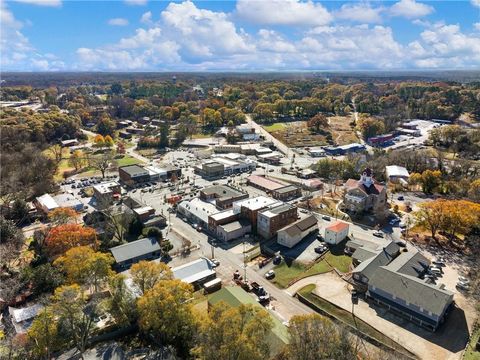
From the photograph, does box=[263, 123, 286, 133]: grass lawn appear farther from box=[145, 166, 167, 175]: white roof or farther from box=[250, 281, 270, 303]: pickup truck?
box=[250, 281, 270, 303]: pickup truck

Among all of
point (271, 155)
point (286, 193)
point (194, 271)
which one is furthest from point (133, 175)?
point (271, 155)

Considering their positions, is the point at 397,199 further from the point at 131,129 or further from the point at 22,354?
the point at 131,129

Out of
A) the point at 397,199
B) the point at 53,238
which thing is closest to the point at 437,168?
the point at 397,199

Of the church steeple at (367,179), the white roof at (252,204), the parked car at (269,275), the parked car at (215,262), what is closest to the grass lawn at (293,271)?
the parked car at (269,275)

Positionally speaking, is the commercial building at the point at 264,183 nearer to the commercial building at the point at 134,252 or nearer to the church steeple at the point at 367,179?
the church steeple at the point at 367,179

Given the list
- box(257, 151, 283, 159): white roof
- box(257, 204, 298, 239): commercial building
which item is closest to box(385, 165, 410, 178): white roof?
box(257, 151, 283, 159): white roof

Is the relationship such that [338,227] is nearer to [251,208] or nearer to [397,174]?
[251,208]
